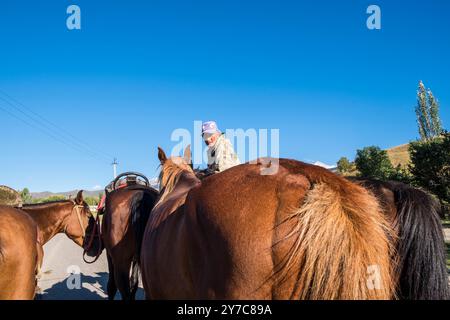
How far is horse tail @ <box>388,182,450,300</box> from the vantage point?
8.55 ft

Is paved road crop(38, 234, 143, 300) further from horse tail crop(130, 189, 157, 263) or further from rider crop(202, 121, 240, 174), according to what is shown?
rider crop(202, 121, 240, 174)

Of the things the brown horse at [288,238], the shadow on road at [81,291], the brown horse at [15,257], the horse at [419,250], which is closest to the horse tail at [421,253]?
the horse at [419,250]

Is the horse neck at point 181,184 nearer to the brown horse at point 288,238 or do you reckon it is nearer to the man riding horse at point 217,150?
the man riding horse at point 217,150

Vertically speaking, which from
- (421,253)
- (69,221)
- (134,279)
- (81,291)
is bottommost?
(81,291)

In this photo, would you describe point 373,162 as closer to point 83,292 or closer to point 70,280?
point 70,280

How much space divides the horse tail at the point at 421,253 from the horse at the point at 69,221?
6033 mm

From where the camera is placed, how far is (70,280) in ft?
28.9

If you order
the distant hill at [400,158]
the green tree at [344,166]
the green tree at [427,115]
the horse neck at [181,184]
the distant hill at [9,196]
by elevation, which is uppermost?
the green tree at [427,115]

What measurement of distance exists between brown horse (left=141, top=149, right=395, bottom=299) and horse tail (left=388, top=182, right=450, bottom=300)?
0.84 meters

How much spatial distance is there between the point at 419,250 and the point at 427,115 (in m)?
78.2

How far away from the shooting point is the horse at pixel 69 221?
6961 mm

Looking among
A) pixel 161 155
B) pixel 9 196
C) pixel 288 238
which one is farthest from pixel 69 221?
pixel 288 238

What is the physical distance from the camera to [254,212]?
78.0 inches

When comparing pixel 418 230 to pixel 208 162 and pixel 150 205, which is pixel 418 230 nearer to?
pixel 208 162
